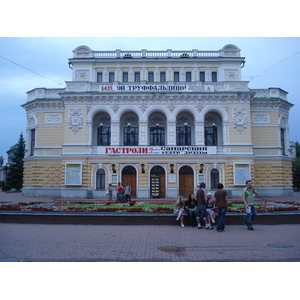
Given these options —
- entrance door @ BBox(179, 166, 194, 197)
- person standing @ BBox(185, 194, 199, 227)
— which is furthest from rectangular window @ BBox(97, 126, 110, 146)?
person standing @ BBox(185, 194, 199, 227)

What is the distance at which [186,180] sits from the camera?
1232 inches

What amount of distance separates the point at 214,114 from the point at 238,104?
3.16m

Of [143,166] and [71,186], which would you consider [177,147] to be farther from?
[71,186]

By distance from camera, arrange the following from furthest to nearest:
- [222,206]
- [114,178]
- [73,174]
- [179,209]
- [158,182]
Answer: [158,182], [114,178], [73,174], [179,209], [222,206]

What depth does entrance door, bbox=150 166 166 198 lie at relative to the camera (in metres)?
31.1

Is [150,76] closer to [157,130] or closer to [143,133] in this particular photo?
[157,130]

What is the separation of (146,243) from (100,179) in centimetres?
2176

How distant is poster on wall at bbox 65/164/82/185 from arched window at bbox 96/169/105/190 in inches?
74.6

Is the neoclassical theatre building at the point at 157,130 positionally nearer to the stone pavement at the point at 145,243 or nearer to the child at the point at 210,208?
the child at the point at 210,208

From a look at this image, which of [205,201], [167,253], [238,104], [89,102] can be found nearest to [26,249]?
[167,253]

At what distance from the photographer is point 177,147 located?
30.8 m

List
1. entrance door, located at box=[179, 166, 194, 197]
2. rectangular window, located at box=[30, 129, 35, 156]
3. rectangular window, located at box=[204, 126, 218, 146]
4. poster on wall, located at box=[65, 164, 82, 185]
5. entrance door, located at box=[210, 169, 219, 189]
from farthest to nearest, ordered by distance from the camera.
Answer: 1. rectangular window, located at box=[30, 129, 35, 156]
2. rectangular window, located at box=[204, 126, 218, 146]
3. entrance door, located at box=[179, 166, 194, 197]
4. entrance door, located at box=[210, 169, 219, 189]
5. poster on wall, located at box=[65, 164, 82, 185]

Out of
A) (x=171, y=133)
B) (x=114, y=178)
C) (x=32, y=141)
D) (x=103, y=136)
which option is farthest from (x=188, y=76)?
(x=32, y=141)

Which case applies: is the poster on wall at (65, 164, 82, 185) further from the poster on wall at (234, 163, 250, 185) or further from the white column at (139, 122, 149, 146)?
the poster on wall at (234, 163, 250, 185)
